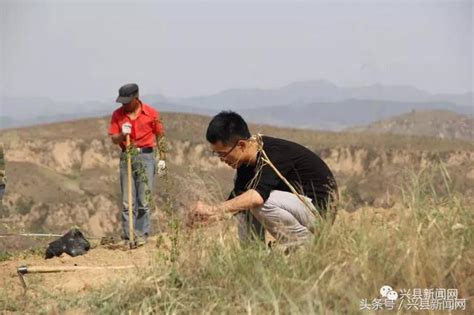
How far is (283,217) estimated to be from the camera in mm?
3758

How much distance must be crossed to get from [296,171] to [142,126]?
2.91 m

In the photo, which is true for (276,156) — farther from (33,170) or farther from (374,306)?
(33,170)

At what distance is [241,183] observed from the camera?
3.97 metres

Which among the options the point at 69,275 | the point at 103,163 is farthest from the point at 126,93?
the point at 103,163

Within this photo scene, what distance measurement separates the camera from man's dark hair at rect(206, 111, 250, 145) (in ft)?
12.0

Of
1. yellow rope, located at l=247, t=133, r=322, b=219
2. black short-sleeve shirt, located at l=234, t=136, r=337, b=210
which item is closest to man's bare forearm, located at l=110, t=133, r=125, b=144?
black short-sleeve shirt, located at l=234, t=136, r=337, b=210

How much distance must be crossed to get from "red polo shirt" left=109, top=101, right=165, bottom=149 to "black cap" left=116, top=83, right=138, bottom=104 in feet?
0.50

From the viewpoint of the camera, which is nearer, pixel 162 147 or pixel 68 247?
pixel 162 147

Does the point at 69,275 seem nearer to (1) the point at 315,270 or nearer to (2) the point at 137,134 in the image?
(2) the point at 137,134

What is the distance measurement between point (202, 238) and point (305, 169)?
0.88 meters

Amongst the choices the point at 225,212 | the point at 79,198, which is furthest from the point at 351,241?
the point at 79,198

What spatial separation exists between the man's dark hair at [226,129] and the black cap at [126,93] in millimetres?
2922

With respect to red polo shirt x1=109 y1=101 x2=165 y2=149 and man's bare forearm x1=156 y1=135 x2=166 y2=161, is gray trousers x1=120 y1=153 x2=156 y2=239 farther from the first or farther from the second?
man's bare forearm x1=156 y1=135 x2=166 y2=161

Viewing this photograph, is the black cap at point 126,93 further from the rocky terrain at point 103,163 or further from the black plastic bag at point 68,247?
the rocky terrain at point 103,163
